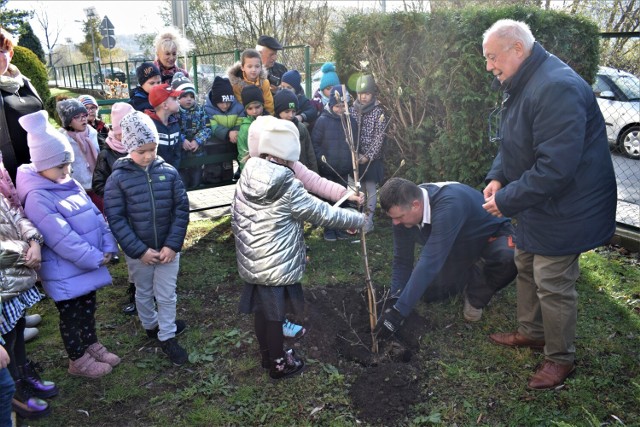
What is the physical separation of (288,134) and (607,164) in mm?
1821

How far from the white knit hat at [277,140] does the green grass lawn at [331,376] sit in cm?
143

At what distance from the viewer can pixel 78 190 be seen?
126 inches

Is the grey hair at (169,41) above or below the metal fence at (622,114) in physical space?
above

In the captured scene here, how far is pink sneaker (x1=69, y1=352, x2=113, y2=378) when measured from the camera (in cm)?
333

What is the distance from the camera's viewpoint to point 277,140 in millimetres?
2963

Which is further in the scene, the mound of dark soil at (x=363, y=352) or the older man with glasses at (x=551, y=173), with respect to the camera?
the mound of dark soil at (x=363, y=352)

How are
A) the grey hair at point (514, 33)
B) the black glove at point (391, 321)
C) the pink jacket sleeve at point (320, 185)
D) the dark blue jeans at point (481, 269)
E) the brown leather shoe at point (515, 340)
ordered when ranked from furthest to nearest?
1. the dark blue jeans at point (481, 269)
2. the pink jacket sleeve at point (320, 185)
3. the brown leather shoe at point (515, 340)
4. the black glove at point (391, 321)
5. the grey hair at point (514, 33)

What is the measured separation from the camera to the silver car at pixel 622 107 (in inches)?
367

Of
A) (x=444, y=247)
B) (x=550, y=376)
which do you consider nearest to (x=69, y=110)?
(x=444, y=247)

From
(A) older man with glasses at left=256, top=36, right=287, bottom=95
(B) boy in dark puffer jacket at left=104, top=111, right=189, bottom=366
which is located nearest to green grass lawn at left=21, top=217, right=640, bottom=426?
(B) boy in dark puffer jacket at left=104, top=111, right=189, bottom=366

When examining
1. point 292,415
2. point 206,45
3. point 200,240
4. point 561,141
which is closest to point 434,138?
point 200,240

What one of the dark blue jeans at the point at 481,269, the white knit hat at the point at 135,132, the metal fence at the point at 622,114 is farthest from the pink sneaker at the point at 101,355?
the metal fence at the point at 622,114

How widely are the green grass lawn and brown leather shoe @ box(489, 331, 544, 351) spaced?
7cm

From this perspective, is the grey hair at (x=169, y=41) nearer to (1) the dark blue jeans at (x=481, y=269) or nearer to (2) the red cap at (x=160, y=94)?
(2) the red cap at (x=160, y=94)
